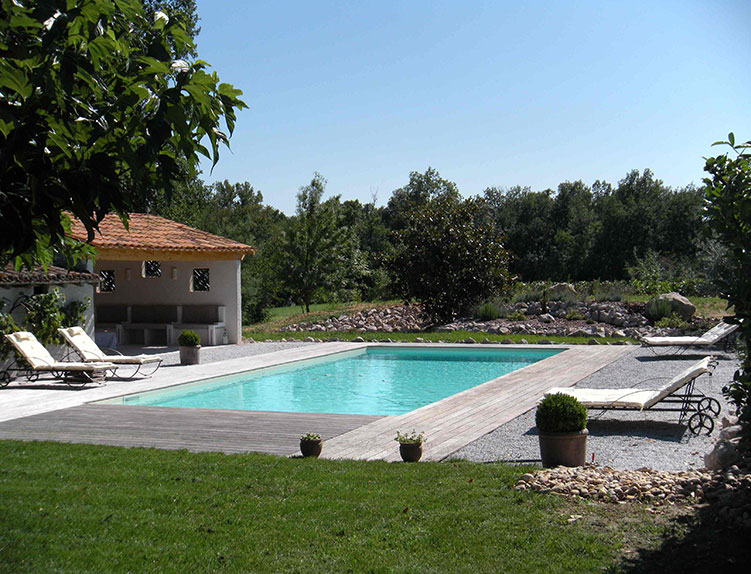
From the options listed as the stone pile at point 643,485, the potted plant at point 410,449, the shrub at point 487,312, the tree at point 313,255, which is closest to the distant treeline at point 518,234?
the tree at point 313,255

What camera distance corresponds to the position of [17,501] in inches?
197

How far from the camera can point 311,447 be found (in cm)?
673

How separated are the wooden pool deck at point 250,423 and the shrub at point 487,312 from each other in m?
10.4

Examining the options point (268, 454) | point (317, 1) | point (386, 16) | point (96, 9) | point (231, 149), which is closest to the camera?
point (96, 9)

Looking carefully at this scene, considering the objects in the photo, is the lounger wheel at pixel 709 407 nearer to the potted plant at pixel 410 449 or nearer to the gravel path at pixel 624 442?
the gravel path at pixel 624 442

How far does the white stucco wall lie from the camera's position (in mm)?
20000

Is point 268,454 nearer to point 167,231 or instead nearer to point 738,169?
point 738,169

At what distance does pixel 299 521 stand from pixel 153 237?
1519 cm

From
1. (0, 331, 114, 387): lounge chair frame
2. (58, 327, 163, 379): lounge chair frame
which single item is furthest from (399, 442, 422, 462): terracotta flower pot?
(58, 327, 163, 379): lounge chair frame

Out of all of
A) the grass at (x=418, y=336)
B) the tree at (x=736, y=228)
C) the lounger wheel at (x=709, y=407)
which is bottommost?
the lounger wheel at (x=709, y=407)


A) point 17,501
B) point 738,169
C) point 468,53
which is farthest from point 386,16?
point 17,501

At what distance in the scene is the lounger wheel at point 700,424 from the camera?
25.2 ft

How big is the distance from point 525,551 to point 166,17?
3.18 m

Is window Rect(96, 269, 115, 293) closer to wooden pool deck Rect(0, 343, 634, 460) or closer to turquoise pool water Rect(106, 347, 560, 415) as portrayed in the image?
turquoise pool water Rect(106, 347, 560, 415)
